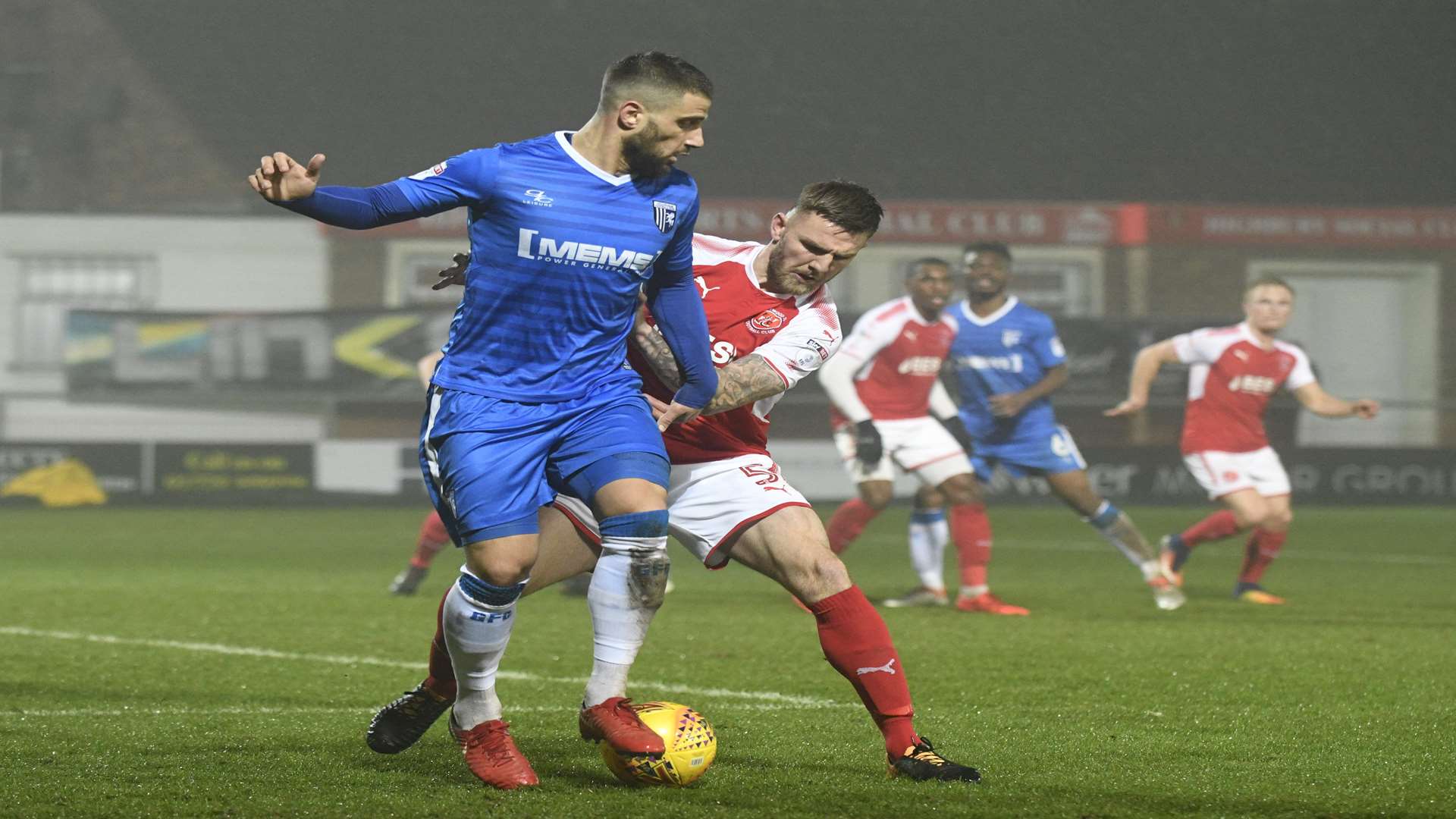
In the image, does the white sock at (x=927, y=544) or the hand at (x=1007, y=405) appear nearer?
the white sock at (x=927, y=544)

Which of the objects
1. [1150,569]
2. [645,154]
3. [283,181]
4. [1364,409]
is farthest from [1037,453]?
[283,181]

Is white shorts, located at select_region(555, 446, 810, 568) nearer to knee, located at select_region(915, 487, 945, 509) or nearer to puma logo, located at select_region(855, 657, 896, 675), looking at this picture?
puma logo, located at select_region(855, 657, 896, 675)

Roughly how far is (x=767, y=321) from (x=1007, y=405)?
531 centimetres

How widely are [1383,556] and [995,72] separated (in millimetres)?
19264

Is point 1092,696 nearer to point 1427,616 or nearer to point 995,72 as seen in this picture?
point 1427,616

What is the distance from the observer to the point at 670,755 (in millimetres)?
4109

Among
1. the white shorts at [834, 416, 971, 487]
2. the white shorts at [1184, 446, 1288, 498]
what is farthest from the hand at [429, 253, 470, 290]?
the white shorts at [1184, 446, 1288, 498]

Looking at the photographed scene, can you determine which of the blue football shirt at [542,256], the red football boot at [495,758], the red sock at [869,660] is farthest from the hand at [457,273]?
the red sock at [869,660]

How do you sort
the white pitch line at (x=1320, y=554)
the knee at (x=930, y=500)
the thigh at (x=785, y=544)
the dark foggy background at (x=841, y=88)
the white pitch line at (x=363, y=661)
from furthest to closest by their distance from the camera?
the dark foggy background at (x=841, y=88) → the white pitch line at (x=1320, y=554) → the knee at (x=930, y=500) → the white pitch line at (x=363, y=661) → the thigh at (x=785, y=544)

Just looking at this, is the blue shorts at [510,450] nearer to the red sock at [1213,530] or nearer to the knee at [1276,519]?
the knee at [1276,519]

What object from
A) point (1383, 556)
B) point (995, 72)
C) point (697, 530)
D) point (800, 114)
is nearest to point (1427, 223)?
point (995, 72)

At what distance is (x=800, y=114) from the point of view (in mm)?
30641

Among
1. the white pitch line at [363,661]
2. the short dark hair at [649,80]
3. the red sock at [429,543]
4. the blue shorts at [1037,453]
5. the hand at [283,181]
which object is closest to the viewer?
the hand at [283,181]

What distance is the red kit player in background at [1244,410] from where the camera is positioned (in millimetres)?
9898
